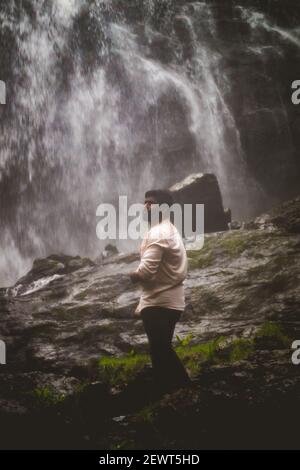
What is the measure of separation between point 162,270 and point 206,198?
10.9 m

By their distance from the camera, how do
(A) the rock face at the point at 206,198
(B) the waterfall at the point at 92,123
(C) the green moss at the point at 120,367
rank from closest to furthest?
(C) the green moss at the point at 120,367, (A) the rock face at the point at 206,198, (B) the waterfall at the point at 92,123

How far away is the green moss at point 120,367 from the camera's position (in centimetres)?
500

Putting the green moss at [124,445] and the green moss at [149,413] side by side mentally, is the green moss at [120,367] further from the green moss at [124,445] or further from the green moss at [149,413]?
the green moss at [124,445]

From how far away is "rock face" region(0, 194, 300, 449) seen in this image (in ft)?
12.5

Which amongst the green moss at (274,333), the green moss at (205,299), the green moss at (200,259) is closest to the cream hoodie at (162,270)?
the green moss at (274,333)

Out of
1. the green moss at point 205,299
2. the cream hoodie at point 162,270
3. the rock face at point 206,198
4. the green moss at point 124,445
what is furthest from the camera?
the rock face at point 206,198

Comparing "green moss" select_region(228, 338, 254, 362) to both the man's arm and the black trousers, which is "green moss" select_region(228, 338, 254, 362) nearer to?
the black trousers

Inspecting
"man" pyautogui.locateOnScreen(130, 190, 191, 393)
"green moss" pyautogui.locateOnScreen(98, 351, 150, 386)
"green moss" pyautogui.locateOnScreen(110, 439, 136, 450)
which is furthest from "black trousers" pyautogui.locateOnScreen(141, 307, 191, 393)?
"green moss" pyautogui.locateOnScreen(98, 351, 150, 386)

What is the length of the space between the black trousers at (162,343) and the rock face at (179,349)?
22 centimetres

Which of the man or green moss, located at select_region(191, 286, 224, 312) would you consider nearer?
the man

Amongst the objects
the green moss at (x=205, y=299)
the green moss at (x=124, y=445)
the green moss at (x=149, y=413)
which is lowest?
the green moss at (x=124, y=445)

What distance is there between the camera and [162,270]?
3.92 meters

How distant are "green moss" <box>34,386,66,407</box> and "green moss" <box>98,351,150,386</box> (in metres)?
0.59

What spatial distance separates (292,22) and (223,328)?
23.1m
